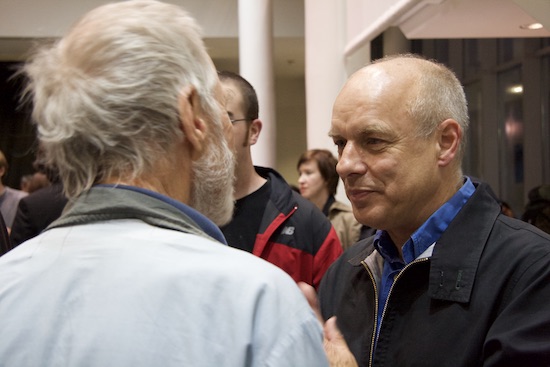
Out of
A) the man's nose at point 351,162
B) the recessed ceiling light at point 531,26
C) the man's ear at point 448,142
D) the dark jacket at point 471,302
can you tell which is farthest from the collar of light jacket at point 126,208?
the recessed ceiling light at point 531,26

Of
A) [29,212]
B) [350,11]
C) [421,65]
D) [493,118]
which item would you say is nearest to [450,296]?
[421,65]

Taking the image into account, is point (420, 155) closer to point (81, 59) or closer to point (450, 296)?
point (450, 296)

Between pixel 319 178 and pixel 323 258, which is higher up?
pixel 323 258

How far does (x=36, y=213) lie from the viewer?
3.88 m

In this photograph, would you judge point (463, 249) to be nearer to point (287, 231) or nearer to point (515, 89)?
point (287, 231)

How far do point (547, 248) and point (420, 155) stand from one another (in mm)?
417

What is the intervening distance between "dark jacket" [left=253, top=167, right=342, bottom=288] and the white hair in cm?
160

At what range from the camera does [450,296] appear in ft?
5.87

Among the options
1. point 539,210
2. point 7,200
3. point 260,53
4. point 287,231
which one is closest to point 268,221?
point 287,231

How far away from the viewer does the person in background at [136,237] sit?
42.5 inches

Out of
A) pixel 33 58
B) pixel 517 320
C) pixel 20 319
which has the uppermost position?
pixel 33 58

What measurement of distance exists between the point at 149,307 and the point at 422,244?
3.36ft

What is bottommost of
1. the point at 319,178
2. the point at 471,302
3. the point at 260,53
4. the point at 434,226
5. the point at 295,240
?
the point at 319,178

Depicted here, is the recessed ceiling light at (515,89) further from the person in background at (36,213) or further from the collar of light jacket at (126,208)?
the collar of light jacket at (126,208)
